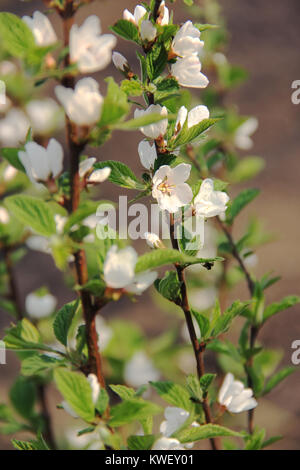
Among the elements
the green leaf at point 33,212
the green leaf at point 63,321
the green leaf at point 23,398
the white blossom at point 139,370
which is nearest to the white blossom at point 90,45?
the green leaf at point 33,212

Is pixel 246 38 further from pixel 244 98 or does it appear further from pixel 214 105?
pixel 214 105

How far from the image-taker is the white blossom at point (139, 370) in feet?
3.39

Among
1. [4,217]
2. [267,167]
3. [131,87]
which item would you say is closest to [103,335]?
[4,217]

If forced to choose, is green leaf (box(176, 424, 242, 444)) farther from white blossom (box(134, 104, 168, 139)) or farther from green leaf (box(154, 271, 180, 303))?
white blossom (box(134, 104, 168, 139))

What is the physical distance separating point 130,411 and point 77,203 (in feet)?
0.63

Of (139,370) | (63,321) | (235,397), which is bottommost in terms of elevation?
(139,370)

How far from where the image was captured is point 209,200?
546 millimetres

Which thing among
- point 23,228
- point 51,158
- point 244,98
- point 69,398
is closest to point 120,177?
point 51,158

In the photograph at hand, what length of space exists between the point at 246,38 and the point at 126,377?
2.28 metres

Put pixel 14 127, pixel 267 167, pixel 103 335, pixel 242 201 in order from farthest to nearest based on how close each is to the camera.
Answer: pixel 267 167
pixel 14 127
pixel 103 335
pixel 242 201

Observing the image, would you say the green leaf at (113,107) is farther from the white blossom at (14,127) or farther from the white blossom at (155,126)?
the white blossom at (14,127)

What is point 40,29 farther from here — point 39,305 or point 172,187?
point 39,305

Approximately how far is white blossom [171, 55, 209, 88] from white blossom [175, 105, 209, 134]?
24 millimetres

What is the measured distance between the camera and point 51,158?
0.51m
